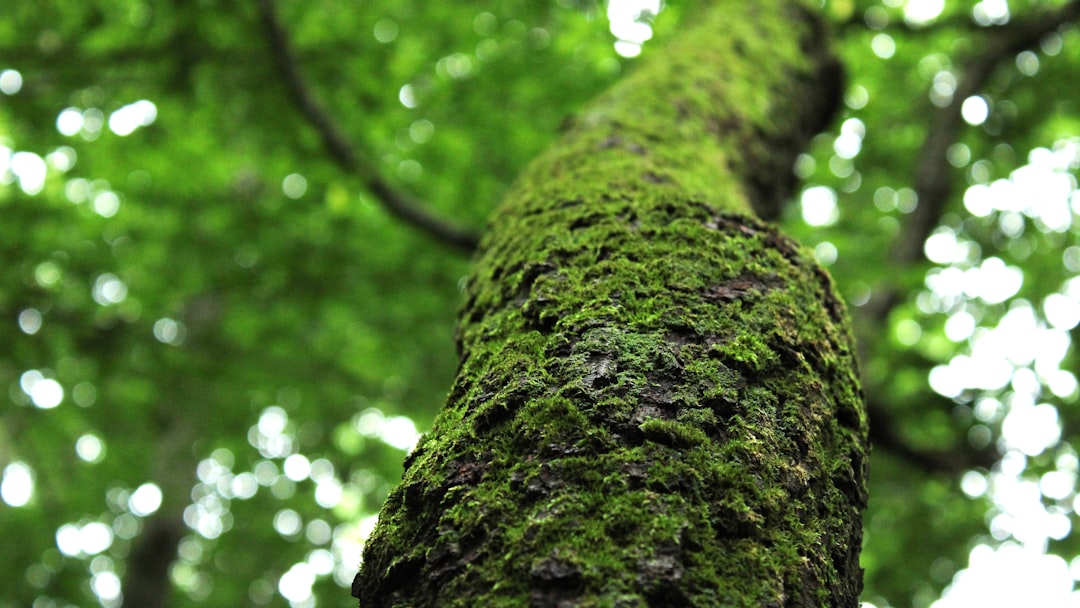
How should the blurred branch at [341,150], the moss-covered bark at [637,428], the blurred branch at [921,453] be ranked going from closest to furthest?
the moss-covered bark at [637,428] < the blurred branch at [341,150] < the blurred branch at [921,453]

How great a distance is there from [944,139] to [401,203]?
14.1 ft

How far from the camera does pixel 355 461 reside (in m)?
9.98

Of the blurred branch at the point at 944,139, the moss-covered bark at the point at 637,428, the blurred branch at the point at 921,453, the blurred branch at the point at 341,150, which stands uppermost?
the blurred branch at the point at 944,139

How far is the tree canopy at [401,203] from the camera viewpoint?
5.00 metres

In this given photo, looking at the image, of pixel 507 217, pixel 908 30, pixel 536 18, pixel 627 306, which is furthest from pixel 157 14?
pixel 908 30

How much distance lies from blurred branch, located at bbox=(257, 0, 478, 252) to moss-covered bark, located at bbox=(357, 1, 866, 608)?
3145 millimetres

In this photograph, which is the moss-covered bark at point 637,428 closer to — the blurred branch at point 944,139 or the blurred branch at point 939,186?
the blurred branch at point 939,186

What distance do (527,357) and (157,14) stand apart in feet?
13.7

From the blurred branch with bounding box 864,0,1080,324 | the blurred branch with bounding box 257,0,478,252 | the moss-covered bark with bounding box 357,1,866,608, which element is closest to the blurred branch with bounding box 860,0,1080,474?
the blurred branch with bounding box 864,0,1080,324

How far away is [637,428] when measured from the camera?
1.21 metres

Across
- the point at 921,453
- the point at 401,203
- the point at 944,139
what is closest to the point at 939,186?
the point at 944,139

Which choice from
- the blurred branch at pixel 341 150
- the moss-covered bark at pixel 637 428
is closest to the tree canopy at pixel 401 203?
the blurred branch at pixel 341 150

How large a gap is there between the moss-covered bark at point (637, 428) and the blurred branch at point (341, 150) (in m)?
3.15

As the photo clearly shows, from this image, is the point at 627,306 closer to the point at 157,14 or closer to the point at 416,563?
the point at 416,563
